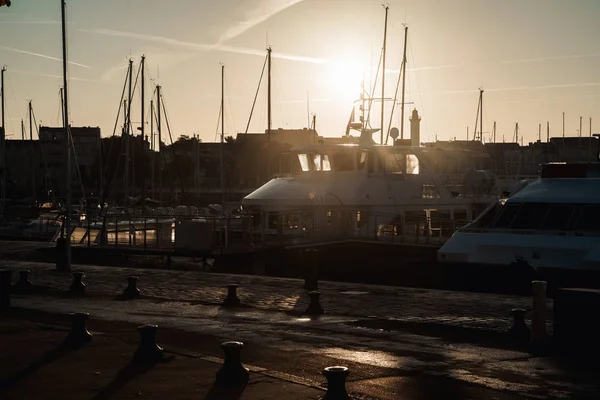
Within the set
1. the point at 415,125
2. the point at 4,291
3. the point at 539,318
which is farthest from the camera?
the point at 415,125

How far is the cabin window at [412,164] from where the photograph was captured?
107 feet

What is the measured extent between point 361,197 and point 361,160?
5.43ft

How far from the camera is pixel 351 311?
1594 centimetres

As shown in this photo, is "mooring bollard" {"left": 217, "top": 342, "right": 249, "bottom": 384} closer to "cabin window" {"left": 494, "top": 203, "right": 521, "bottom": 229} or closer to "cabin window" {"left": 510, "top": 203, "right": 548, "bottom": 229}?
"cabin window" {"left": 510, "top": 203, "right": 548, "bottom": 229}

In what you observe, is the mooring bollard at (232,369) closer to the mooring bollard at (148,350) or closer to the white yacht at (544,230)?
the mooring bollard at (148,350)

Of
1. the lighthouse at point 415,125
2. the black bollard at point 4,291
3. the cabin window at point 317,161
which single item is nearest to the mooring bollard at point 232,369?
the black bollard at point 4,291

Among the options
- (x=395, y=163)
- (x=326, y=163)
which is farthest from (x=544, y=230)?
(x=326, y=163)

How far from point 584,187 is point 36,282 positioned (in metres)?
13.7

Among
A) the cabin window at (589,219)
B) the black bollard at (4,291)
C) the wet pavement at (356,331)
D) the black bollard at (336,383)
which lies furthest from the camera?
the cabin window at (589,219)

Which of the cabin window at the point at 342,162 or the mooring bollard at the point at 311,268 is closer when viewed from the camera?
the mooring bollard at the point at 311,268

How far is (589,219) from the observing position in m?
20.6

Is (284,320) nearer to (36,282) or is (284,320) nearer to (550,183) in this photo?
(36,282)

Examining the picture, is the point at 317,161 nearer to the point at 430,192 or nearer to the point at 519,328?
the point at 430,192

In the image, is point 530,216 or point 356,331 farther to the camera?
point 530,216
